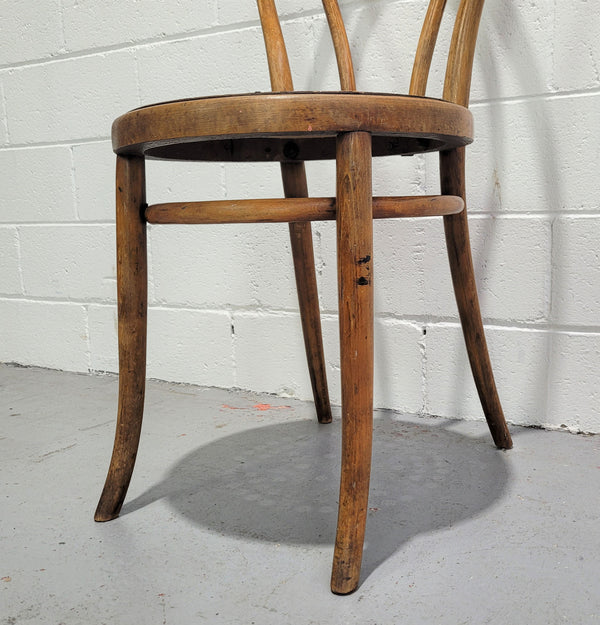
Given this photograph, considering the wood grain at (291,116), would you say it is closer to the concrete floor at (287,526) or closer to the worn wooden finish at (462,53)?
the worn wooden finish at (462,53)

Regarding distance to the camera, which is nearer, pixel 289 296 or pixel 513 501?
pixel 513 501

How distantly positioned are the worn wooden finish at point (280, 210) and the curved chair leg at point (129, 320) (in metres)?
0.04

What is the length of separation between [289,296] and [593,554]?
3.04 feet

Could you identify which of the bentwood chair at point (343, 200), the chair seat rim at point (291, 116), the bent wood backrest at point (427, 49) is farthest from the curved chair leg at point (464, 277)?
the chair seat rim at point (291, 116)

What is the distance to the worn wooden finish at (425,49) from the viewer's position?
117cm

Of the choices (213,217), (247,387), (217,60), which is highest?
(217,60)

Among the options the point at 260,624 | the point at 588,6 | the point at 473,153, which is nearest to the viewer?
the point at 260,624

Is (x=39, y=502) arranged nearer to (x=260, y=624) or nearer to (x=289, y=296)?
(x=260, y=624)

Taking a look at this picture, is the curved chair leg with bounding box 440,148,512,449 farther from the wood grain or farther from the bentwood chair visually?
the wood grain

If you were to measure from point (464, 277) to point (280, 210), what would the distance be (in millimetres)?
428

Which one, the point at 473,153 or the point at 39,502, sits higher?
the point at 473,153

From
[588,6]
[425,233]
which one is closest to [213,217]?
[425,233]

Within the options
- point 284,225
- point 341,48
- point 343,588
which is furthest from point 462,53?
point 343,588

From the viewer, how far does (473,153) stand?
56.4 inches
